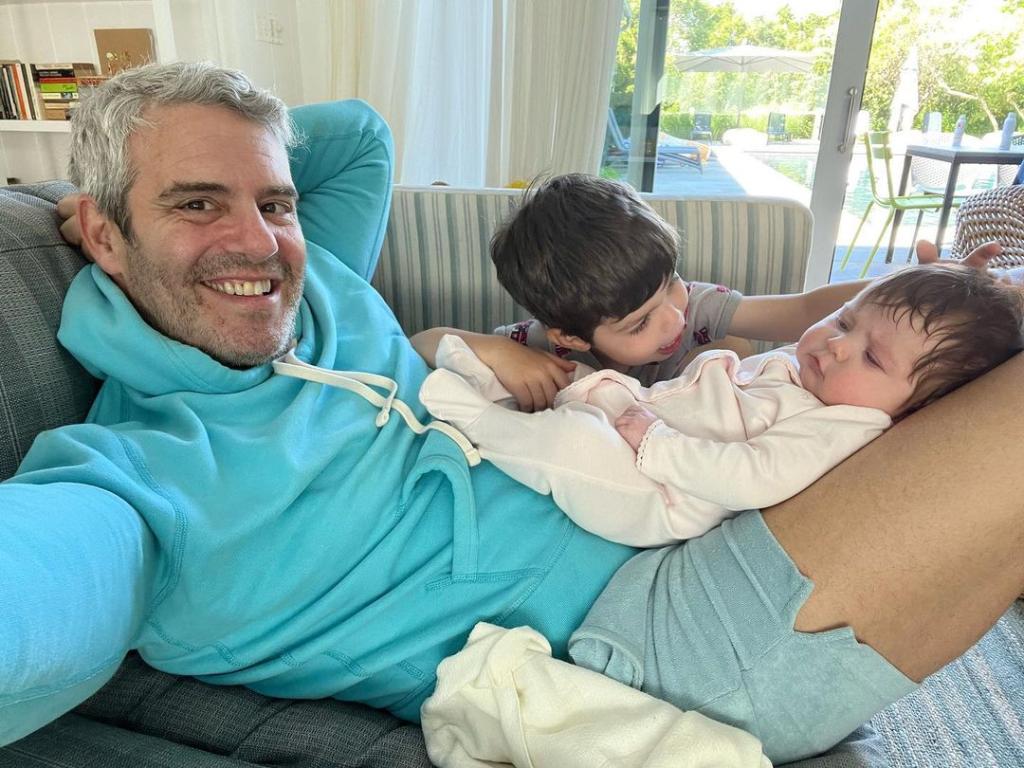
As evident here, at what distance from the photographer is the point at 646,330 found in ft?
3.96

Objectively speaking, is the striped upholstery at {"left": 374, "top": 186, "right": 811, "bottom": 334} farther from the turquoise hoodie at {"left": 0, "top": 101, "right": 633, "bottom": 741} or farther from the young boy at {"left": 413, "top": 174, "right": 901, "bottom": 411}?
the turquoise hoodie at {"left": 0, "top": 101, "right": 633, "bottom": 741}

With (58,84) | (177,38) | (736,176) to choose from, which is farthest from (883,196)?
(58,84)

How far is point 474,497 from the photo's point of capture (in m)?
1.01

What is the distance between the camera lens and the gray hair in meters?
1.03

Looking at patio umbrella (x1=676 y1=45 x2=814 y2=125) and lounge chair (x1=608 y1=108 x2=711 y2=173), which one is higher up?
patio umbrella (x1=676 y1=45 x2=814 y2=125)

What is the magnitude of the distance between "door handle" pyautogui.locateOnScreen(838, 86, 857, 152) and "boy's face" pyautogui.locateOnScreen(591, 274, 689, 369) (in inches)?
105

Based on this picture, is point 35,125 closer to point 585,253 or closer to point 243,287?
point 243,287

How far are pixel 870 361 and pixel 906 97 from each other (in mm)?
3612

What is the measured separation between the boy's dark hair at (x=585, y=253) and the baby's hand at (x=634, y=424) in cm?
23

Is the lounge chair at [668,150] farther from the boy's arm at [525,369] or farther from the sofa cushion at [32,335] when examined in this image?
the sofa cushion at [32,335]

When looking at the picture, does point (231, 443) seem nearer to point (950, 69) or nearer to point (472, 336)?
point (472, 336)

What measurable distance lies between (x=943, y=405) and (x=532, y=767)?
2.19 feet

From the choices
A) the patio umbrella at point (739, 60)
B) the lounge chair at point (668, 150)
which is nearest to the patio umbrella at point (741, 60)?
the patio umbrella at point (739, 60)

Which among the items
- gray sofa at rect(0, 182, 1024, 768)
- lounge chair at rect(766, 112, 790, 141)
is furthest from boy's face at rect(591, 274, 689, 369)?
lounge chair at rect(766, 112, 790, 141)
